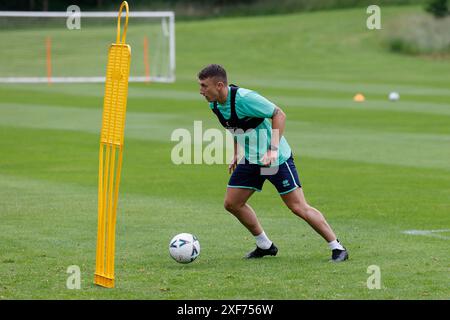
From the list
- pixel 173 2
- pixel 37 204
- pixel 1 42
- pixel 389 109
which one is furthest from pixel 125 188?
pixel 173 2

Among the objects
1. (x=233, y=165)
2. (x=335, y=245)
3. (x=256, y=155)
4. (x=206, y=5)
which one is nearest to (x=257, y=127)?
(x=256, y=155)

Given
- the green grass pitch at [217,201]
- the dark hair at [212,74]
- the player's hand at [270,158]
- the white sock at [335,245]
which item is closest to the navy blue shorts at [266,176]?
the player's hand at [270,158]

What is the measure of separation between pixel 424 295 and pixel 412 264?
1.47 m

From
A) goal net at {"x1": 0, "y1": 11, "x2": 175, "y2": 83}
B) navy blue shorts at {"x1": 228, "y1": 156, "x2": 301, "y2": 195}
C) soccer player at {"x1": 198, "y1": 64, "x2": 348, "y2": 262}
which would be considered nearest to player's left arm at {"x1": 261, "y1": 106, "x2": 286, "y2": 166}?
soccer player at {"x1": 198, "y1": 64, "x2": 348, "y2": 262}

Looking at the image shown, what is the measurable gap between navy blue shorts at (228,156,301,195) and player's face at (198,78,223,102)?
909 millimetres

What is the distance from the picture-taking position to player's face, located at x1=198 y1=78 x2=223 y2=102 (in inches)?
406

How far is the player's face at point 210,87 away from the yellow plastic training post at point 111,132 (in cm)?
148

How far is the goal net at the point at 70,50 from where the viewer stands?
147ft

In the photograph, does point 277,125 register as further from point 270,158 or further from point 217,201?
point 217,201

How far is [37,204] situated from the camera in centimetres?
1484

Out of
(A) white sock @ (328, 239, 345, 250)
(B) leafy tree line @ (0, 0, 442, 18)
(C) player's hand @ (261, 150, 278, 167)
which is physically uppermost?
(C) player's hand @ (261, 150, 278, 167)

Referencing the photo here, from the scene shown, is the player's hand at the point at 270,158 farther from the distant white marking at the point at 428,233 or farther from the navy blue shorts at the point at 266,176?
the distant white marking at the point at 428,233

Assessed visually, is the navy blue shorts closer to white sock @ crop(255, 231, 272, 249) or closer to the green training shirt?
the green training shirt

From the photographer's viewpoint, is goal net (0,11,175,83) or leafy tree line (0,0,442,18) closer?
goal net (0,11,175,83)
